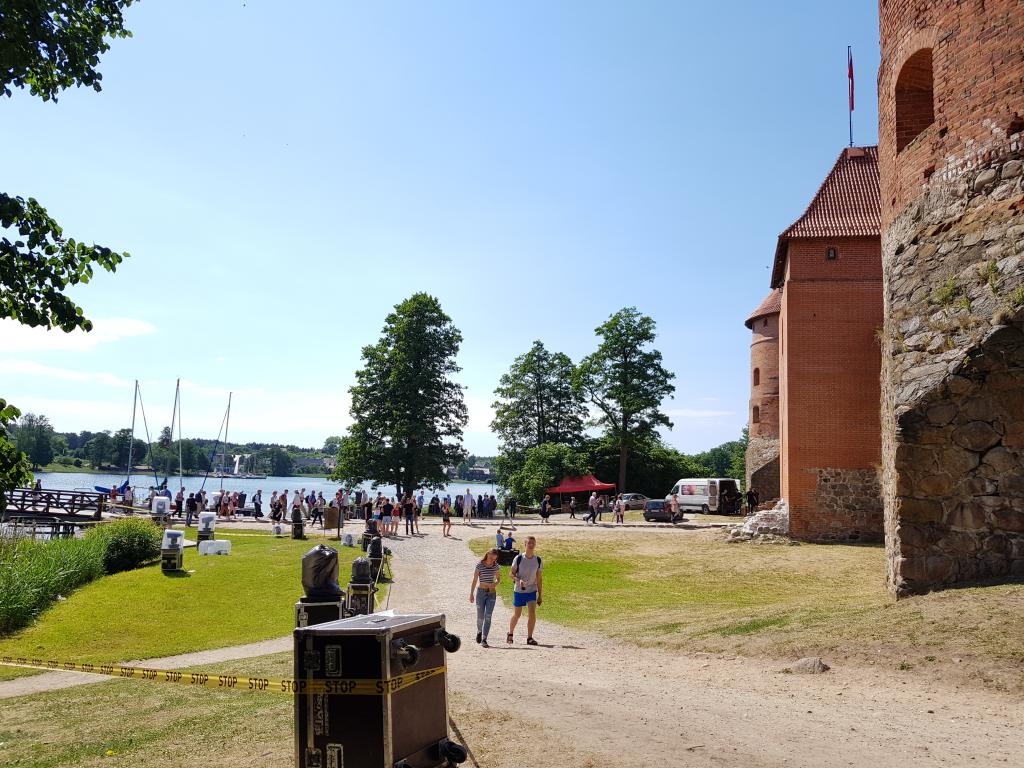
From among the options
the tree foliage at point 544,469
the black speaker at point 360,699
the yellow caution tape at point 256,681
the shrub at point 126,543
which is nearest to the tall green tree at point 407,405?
the tree foliage at point 544,469

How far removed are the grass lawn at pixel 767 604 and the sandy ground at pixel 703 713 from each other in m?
0.72

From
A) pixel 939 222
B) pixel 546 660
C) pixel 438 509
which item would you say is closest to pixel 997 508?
pixel 939 222

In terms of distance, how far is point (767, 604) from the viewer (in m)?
14.4

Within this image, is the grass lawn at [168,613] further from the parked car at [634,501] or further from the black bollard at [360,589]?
the parked car at [634,501]

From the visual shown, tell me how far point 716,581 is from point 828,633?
30.2 ft

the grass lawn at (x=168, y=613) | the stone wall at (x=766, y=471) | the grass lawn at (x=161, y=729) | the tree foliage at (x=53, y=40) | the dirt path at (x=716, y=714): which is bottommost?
the grass lawn at (x=168, y=613)

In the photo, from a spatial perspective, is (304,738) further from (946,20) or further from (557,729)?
(946,20)

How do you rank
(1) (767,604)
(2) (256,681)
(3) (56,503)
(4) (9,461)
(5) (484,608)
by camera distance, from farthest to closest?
(3) (56,503), (1) (767,604), (5) (484,608), (2) (256,681), (4) (9,461)

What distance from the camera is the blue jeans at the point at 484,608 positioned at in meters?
11.9

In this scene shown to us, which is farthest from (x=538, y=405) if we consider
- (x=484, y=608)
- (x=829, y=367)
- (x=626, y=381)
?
(x=484, y=608)

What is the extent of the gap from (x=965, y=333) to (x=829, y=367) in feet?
54.8

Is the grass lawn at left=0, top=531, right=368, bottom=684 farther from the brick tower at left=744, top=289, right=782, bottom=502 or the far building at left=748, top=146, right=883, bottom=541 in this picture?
the brick tower at left=744, top=289, right=782, bottom=502

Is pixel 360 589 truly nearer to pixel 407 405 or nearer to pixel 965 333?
pixel 965 333

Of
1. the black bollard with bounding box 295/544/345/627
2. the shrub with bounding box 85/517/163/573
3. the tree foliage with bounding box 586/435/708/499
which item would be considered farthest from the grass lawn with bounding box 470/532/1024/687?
the tree foliage with bounding box 586/435/708/499
